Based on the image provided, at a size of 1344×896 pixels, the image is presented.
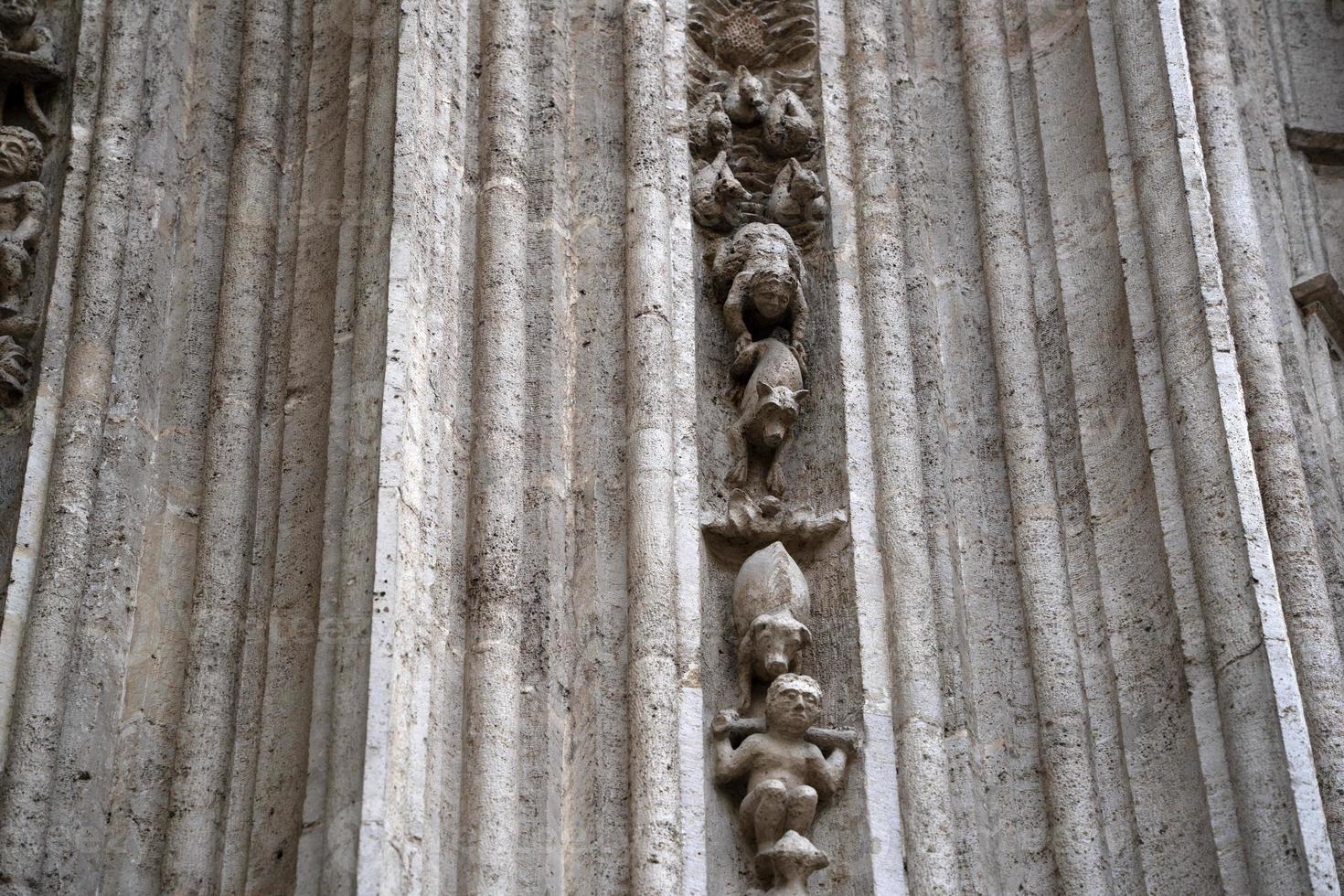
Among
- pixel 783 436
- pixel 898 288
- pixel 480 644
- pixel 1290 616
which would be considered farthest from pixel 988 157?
pixel 480 644

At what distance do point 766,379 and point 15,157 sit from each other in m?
1.92

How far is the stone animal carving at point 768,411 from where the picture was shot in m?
5.67

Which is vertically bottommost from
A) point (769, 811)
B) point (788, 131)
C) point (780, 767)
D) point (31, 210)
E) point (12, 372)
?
point (769, 811)

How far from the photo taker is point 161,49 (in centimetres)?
614

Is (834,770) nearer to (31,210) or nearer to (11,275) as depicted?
(11,275)

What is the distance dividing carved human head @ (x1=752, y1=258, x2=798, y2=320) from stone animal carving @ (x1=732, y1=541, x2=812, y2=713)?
2.12 ft

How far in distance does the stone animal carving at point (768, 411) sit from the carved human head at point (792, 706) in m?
0.58

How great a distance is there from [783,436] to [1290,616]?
1229mm

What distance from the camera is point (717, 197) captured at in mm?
6051

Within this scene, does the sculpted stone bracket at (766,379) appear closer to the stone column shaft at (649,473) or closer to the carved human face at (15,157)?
the stone column shaft at (649,473)

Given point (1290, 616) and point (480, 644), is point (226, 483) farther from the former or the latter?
point (1290, 616)

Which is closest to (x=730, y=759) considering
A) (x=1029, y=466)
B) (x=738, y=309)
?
(x=1029, y=466)

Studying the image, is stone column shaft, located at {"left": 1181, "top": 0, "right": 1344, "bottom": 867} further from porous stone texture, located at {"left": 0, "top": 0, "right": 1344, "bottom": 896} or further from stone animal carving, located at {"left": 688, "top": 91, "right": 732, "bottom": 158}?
stone animal carving, located at {"left": 688, "top": 91, "right": 732, "bottom": 158}

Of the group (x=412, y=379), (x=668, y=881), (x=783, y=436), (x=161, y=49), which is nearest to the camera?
(x=668, y=881)
